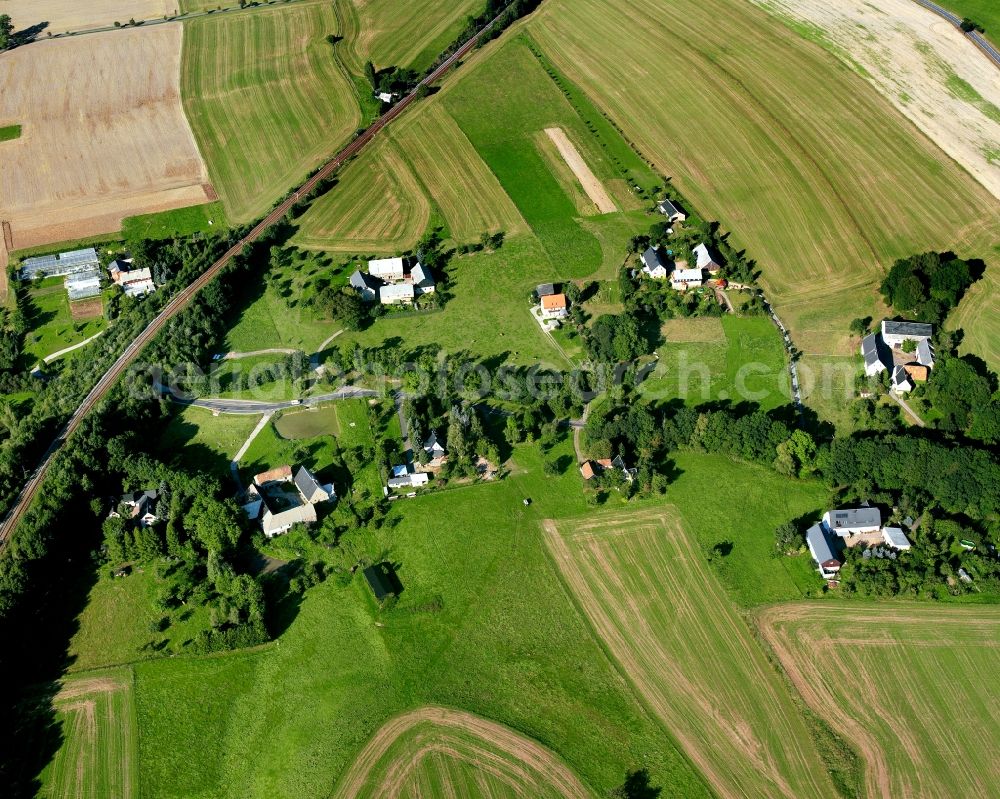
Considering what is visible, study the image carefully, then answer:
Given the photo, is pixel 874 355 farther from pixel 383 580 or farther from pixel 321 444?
pixel 321 444

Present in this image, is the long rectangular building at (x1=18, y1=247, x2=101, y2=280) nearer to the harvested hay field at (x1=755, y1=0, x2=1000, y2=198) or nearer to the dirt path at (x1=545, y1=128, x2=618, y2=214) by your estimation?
the dirt path at (x1=545, y1=128, x2=618, y2=214)

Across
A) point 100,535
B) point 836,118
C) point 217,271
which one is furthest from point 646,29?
point 100,535

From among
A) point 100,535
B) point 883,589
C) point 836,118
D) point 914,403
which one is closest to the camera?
point 883,589

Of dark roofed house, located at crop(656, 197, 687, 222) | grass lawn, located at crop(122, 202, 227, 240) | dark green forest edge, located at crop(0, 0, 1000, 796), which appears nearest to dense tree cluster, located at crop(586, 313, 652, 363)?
dark green forest edge, located at crop(0, 0, 1000, 796)

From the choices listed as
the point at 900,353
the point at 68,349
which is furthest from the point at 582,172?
the point at 68,349

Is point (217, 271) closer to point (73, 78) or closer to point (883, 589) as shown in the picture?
point (73, 78)

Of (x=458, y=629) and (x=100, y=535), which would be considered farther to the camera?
(x=100, y=535)

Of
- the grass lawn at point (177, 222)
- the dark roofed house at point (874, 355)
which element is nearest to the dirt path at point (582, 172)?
the dark roofed house at point (874, 355)
